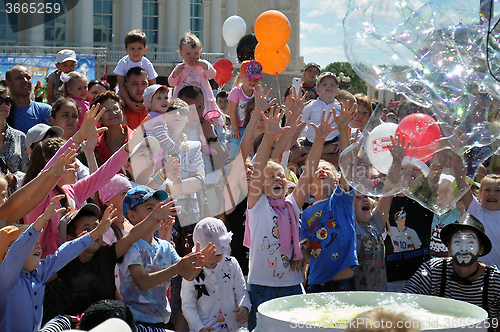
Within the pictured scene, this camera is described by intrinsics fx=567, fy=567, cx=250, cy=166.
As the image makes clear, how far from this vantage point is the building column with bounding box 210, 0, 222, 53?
1200 inches

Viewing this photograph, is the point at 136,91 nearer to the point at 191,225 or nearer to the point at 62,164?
the point at 191,225

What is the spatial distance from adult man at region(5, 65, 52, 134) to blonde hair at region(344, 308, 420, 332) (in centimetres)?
509

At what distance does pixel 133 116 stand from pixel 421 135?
355 cm

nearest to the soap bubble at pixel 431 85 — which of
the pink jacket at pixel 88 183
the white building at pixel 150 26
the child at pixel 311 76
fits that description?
the pink jacket at pixel 88 183

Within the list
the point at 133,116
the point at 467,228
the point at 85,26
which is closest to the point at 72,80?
the point at 133,116

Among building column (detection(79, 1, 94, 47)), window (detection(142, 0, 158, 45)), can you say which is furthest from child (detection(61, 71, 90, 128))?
window (detection(142, 0, 158, 45))

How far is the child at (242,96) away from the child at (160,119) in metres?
1.44

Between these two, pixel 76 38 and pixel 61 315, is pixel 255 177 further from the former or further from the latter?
pixel 76 38

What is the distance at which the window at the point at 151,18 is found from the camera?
102ft

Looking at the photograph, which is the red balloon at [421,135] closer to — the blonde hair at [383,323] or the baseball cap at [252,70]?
the blonde hair at [383,323]

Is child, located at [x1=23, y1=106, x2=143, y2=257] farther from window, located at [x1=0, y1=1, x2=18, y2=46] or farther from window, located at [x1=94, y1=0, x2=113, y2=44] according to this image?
window, located at [x1=94, y1=0, x2=113, y2=44]

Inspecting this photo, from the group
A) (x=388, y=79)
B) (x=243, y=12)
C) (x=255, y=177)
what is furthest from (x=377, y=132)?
(x=243, y=12)

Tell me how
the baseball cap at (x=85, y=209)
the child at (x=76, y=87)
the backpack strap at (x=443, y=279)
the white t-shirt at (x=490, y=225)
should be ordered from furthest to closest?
1. the child at (x=76, y=87)
2. the white t-shirt at (x=490, y=225)
3. the backpack strap at (x=443, y=279)
4. the baseball cap at (x=85, y=209)

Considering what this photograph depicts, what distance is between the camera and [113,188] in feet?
14.6
